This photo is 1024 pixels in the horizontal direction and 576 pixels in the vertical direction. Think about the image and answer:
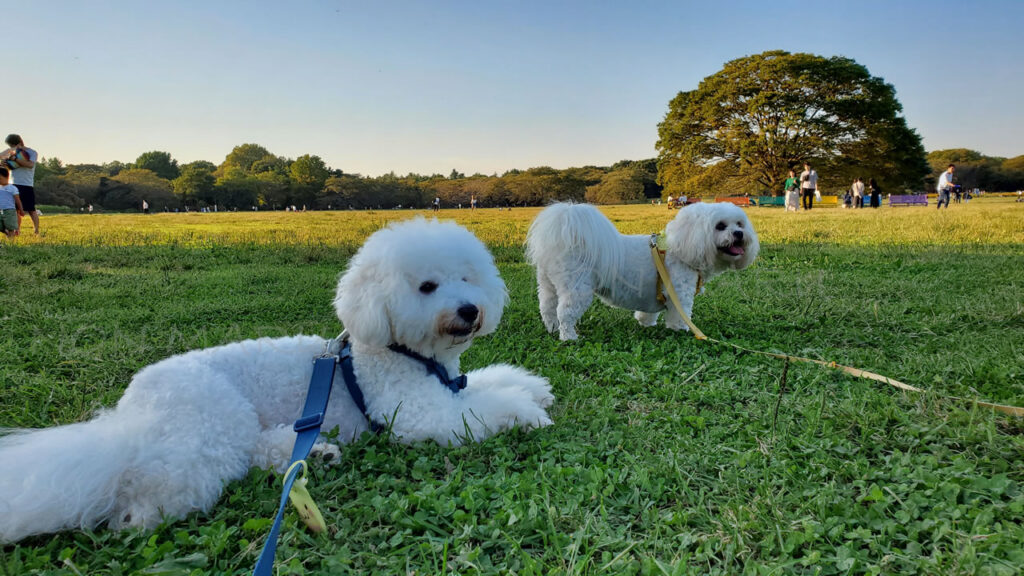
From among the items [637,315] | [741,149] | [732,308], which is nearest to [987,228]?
[732,308]

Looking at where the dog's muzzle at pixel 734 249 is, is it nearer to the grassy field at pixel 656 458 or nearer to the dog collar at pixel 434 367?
the grassy field at pixel 656 458

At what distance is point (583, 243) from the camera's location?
17.6 ft

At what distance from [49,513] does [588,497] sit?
2.13 m

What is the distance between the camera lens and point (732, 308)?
6.37 metres

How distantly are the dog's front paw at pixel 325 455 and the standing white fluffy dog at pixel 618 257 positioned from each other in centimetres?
304

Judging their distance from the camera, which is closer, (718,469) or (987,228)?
(718,469)

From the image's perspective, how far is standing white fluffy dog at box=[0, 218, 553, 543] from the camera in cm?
200

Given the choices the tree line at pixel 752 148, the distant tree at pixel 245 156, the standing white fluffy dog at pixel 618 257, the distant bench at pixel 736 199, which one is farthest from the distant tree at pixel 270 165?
the standing white fluffy dog at pixel 618 257

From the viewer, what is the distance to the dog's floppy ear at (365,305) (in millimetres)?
2674

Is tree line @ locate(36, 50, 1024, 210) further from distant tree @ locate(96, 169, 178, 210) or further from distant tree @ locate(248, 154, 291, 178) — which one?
distant tree @ locate(248, 154, 291, 178)

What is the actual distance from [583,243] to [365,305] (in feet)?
10.3

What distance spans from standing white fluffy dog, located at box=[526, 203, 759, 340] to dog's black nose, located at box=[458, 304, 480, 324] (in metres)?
2.62

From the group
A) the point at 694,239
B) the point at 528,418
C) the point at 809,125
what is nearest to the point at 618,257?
the point at 694,239

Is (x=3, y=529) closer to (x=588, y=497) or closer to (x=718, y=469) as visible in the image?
(x=588, y=497)
